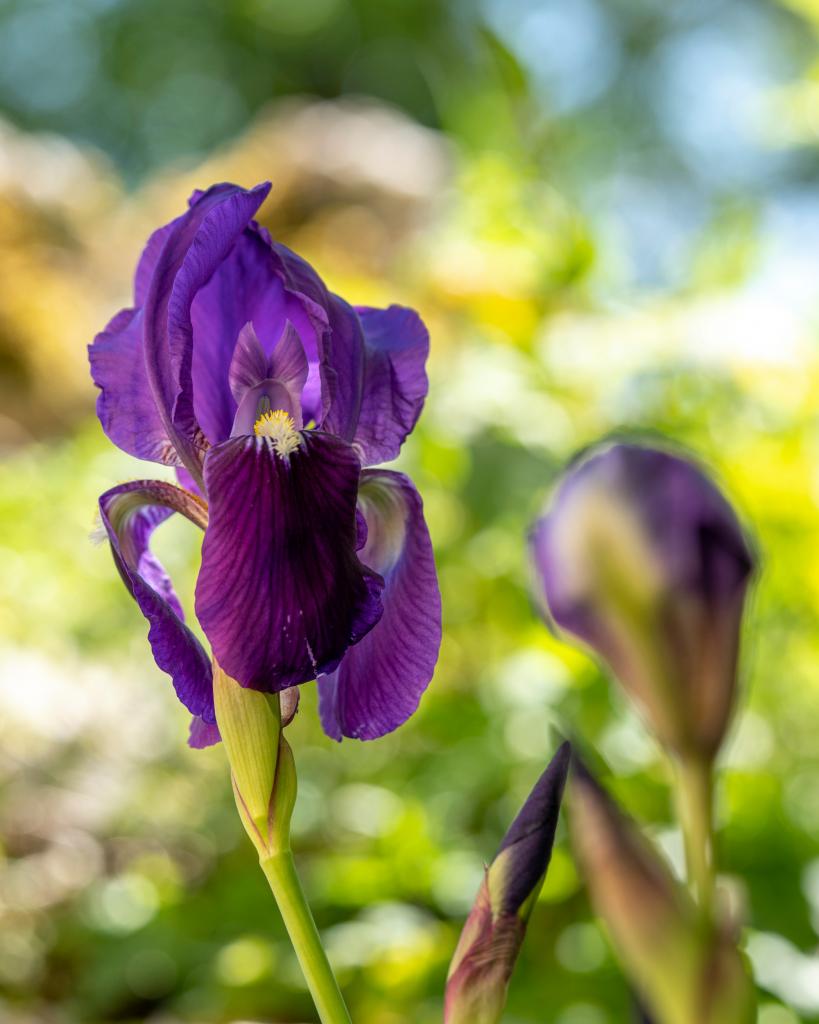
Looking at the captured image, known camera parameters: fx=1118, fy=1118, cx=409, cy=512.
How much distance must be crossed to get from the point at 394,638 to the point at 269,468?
0.36 feet

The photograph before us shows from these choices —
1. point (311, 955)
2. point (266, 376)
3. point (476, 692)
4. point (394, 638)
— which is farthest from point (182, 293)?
point (476, 692)

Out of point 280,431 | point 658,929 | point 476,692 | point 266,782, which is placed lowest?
point 658,929

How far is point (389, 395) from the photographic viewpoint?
0.58m

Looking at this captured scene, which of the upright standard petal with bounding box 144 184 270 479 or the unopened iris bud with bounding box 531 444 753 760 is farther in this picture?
the upright standard petal with bounding box 144 184 270 479

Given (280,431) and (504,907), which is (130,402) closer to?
(280,431)

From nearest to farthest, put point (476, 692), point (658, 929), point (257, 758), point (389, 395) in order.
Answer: point (658, 929)
point (257, 758)
point (389, 395)
point (476, 692)

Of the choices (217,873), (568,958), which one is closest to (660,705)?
(568,958)

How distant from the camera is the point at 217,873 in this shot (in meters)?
1.70

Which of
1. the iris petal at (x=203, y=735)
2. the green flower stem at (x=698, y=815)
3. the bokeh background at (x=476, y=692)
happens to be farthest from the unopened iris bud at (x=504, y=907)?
the bokeh background at (x=476, y=692)

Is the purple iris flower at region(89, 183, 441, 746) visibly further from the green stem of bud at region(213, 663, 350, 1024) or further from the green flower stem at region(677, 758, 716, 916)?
the green flower stem at region(677, 758, 716, 916)

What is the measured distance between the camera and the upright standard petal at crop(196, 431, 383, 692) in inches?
17.8

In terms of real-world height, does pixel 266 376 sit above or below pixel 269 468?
above

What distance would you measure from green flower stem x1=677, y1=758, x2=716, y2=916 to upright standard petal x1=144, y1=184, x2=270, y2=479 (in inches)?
10.7

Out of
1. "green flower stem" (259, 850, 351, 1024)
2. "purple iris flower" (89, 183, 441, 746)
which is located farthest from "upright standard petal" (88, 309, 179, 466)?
"green flower stem" (259, 850, 351, 1024)
